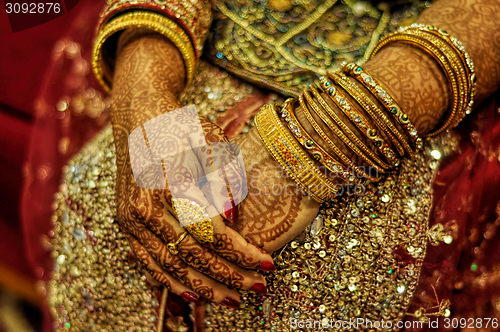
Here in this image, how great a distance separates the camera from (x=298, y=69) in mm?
762

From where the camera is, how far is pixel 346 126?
19.8 inches

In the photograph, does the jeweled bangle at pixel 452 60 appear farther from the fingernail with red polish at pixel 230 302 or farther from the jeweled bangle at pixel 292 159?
the fingernail with red polish at pixel 230 302

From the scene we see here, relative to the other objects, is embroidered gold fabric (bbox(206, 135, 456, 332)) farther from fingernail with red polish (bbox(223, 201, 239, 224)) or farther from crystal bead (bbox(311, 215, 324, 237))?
fingernail with red polish (bbox(223, 201, 239, 224))

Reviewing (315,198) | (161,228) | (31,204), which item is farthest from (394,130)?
(31,204)

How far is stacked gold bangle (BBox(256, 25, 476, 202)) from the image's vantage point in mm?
509

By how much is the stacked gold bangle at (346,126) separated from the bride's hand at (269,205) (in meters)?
0.03

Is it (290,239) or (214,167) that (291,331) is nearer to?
(290,239)

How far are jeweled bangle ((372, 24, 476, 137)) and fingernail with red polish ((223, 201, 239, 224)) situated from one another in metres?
0.42

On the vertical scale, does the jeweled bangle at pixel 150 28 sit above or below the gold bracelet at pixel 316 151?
below

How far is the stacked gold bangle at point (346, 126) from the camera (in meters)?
0.51

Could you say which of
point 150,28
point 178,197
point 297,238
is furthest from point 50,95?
point 297,238

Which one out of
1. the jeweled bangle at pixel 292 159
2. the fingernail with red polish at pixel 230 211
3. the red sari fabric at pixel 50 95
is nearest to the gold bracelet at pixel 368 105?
the jeweled bangle at pixel 292 159

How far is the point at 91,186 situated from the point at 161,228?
12.9 inches

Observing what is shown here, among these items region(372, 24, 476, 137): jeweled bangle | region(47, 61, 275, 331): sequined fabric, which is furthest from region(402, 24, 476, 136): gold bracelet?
region(47, 61, 275, 331): sequined fabric
